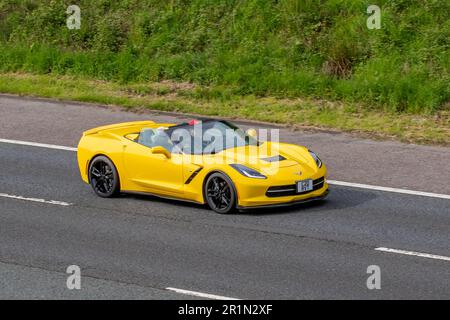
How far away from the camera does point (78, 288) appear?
13.2m

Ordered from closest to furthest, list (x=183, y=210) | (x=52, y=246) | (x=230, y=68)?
(x=52, y=246) → (x=183, y=210) → (x=230, y=68)

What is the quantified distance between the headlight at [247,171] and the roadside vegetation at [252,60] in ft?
19.4

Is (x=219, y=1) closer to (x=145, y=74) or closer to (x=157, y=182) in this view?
(x=145, y=74)

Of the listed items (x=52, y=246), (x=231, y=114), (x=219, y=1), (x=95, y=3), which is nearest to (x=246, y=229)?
(x=52, y=246)

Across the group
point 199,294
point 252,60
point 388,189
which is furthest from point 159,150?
point 252,60

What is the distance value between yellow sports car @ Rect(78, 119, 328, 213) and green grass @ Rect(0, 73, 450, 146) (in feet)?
15.8

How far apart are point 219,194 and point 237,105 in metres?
7.49

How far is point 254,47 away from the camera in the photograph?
25.0m

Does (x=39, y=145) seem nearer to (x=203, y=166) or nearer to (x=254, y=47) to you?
(x=203, y=166)

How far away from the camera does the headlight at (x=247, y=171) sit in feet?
51.9

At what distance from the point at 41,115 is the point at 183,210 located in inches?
314

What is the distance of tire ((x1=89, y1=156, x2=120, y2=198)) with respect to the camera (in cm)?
1728

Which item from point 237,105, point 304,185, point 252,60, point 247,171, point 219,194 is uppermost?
point 252,60

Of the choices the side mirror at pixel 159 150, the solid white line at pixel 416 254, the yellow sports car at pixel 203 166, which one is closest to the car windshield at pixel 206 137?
the yellow sports car at pixel 203 166
